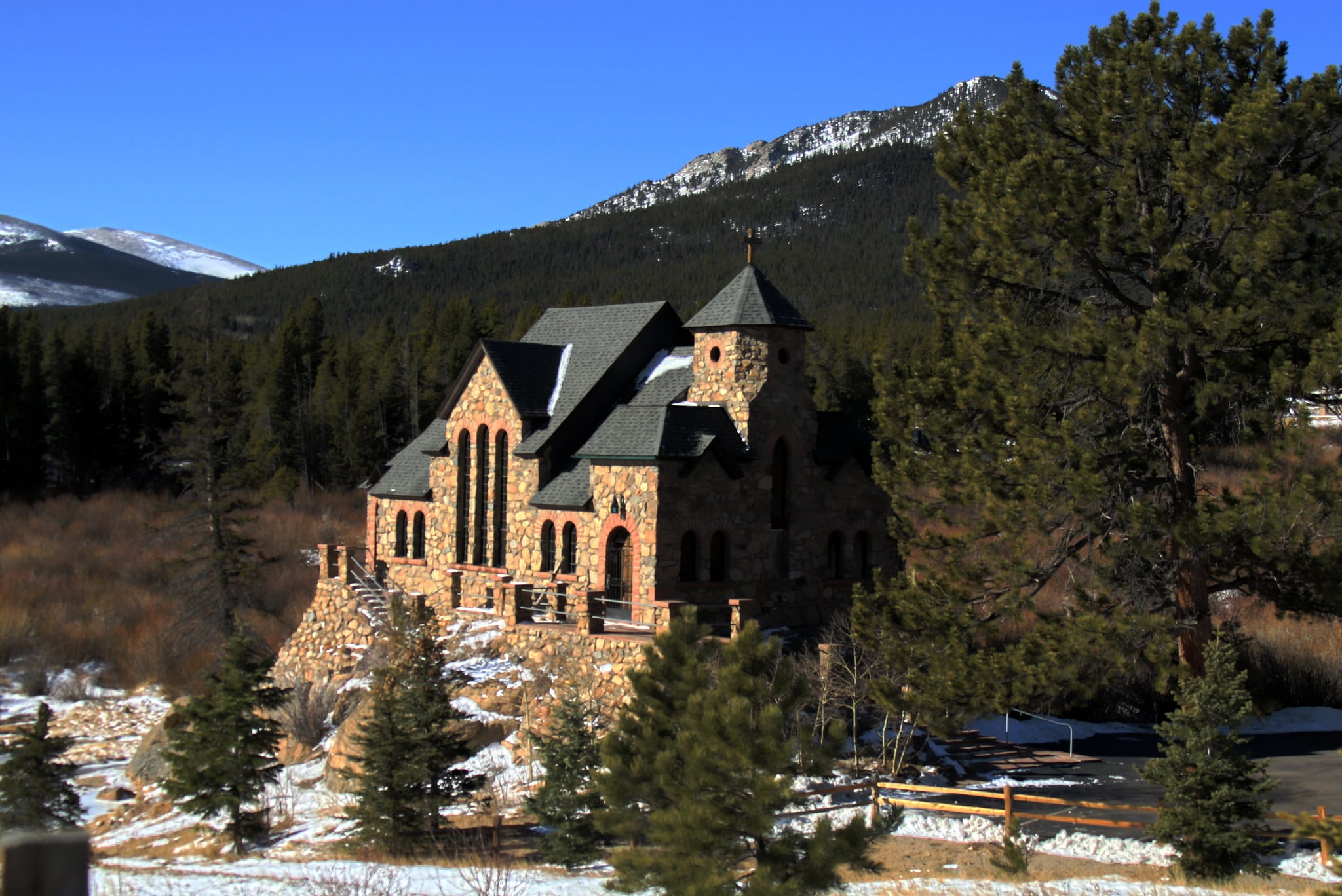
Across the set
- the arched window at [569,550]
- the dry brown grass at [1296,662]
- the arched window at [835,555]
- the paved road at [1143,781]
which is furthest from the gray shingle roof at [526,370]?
the dry brown grass at [1296,662]

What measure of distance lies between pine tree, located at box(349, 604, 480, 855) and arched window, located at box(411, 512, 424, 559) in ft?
41.6

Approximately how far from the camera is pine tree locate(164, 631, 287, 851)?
67.5 feet

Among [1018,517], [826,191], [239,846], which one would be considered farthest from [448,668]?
[826,191]

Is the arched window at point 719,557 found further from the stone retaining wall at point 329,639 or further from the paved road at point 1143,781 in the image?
the stone retaining wall at point 329,639

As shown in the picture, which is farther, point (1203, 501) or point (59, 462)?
point (59, 462)

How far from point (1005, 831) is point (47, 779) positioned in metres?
17.4

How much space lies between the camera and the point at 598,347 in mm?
→ 30812

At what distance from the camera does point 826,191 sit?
14100 cm

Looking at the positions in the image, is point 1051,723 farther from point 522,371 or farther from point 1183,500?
point 522,371

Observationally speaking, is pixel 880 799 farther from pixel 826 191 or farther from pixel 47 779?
pixel 826 191

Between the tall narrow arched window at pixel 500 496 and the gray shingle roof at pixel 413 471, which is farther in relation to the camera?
the gray shingle roof at pixel 413 471

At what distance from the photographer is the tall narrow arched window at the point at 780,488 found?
91.7 ft

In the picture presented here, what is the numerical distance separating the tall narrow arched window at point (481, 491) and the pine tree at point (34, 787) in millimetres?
11019

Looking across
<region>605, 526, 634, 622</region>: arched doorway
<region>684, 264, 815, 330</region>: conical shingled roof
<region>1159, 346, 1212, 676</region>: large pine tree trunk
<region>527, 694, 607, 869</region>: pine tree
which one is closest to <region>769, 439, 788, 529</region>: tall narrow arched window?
<region>684, 264, 815, 330</region>: conical shingled roof
